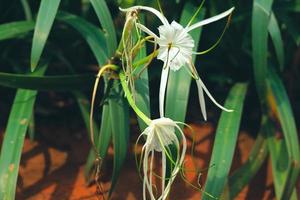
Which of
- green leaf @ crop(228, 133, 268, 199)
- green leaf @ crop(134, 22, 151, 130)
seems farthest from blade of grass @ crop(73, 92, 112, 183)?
green leaf @ crop(228, 133, 268, 199)

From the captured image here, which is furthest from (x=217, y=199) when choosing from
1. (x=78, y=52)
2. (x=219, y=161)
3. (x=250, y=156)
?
(x=78, y=52)

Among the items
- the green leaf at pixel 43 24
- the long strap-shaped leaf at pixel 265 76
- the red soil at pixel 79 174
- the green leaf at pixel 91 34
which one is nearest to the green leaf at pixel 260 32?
the long strap-shaped leaf at pixel 265 76

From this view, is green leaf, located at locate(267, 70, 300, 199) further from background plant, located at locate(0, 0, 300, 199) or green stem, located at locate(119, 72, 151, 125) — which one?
green stem, located at locate(119, 72, 151, 125)

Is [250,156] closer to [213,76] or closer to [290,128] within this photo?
[290,128]

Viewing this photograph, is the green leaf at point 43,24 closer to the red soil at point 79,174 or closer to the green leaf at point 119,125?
the green leaf at point 119,125

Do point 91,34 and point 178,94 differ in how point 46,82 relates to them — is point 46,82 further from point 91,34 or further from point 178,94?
point 178,94

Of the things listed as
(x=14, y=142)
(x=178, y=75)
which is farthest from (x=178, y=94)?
(x=14, y=142)
